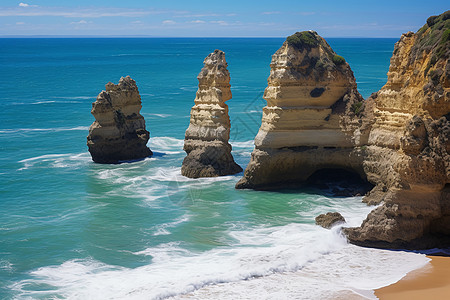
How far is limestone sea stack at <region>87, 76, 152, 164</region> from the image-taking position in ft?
118

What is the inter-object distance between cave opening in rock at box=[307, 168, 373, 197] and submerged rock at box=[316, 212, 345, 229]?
181 inches

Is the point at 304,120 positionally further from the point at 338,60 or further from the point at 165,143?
the point at 165,143

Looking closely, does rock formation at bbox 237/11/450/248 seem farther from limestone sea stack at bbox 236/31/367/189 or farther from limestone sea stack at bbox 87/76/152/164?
limestone sea stack at bbox 87/76/152/164

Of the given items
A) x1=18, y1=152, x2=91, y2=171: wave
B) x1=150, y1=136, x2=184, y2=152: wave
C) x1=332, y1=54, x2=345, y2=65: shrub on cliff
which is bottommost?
x1=18, y1=152, x2=91, y2=171: wave

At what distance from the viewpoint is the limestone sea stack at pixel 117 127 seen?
3584cm

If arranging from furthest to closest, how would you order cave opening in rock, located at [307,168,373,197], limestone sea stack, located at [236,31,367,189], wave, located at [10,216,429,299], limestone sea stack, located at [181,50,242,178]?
limestone sea stack, located at [181,50,242,178] < limestone sea stack, located at [236,31,367,189] < cave opening in rock, located at [307,168,373,197] < wave, located at [10,216,429,299]

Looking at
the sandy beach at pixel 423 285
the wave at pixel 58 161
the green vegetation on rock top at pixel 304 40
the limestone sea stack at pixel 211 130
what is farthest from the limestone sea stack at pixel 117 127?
the sandy beach at pixel 423 285

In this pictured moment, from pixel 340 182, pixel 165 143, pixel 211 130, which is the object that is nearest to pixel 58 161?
pixel 165 143

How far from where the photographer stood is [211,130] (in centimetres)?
3164

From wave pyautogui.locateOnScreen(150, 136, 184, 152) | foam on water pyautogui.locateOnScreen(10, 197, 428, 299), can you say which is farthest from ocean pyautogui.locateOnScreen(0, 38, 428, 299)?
wave pyautogui.locateOnScreen(150, 136, 184, 152)

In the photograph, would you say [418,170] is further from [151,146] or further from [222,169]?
[151,146]

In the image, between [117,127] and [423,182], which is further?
[117,127]

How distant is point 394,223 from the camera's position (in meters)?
19.9

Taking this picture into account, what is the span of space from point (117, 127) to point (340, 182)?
14.0 meters
